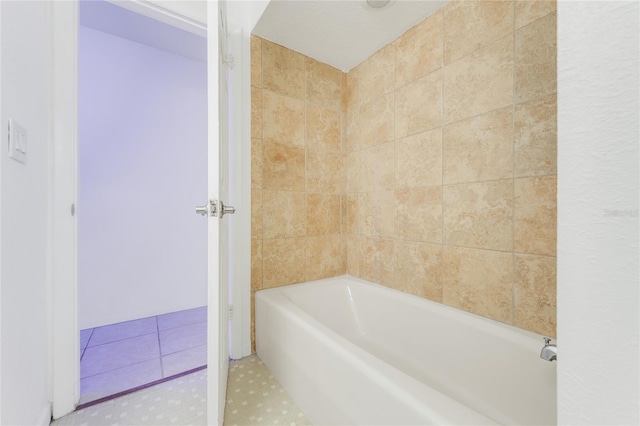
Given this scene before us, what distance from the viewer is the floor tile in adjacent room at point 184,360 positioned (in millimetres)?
1516

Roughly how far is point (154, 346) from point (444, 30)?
8.53 ft

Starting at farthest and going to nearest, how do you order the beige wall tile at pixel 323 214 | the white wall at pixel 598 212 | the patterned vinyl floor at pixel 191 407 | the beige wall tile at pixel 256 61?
the beige wall tile at pixel 323 214 → the beige wall tile at pixel 256 61 → the patterned vinyl floor at pixel 191 407 → the white wall at pixel 598 212

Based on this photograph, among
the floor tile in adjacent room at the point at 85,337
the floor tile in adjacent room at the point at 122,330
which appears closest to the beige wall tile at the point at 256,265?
the floor tile in adjacent room at the point at 122,330

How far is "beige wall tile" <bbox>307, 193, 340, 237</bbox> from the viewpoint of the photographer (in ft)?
6.19

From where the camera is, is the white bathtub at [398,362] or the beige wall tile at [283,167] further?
the beige wall tile at [283,167]

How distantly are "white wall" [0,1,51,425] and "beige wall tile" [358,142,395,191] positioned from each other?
1.64m

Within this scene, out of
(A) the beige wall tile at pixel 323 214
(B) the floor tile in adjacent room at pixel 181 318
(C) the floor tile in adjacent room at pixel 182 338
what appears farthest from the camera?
(B) the floor tile in adjacent room at pixel 181 318

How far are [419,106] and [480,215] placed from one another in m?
0.69

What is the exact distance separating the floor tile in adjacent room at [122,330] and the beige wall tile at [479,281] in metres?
2.13

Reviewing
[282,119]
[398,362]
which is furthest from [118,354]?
[282,119]

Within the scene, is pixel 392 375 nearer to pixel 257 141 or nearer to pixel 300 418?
pixel 300 418

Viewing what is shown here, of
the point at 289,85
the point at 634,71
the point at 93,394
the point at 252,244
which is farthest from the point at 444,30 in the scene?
the point at 93,394

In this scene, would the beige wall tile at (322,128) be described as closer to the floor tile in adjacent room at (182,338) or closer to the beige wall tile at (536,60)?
the beige wall tile at (536,60)

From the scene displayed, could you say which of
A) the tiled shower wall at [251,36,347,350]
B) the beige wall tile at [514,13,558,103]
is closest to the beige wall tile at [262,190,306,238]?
the tiled shower wall at [251,36,347,350]
